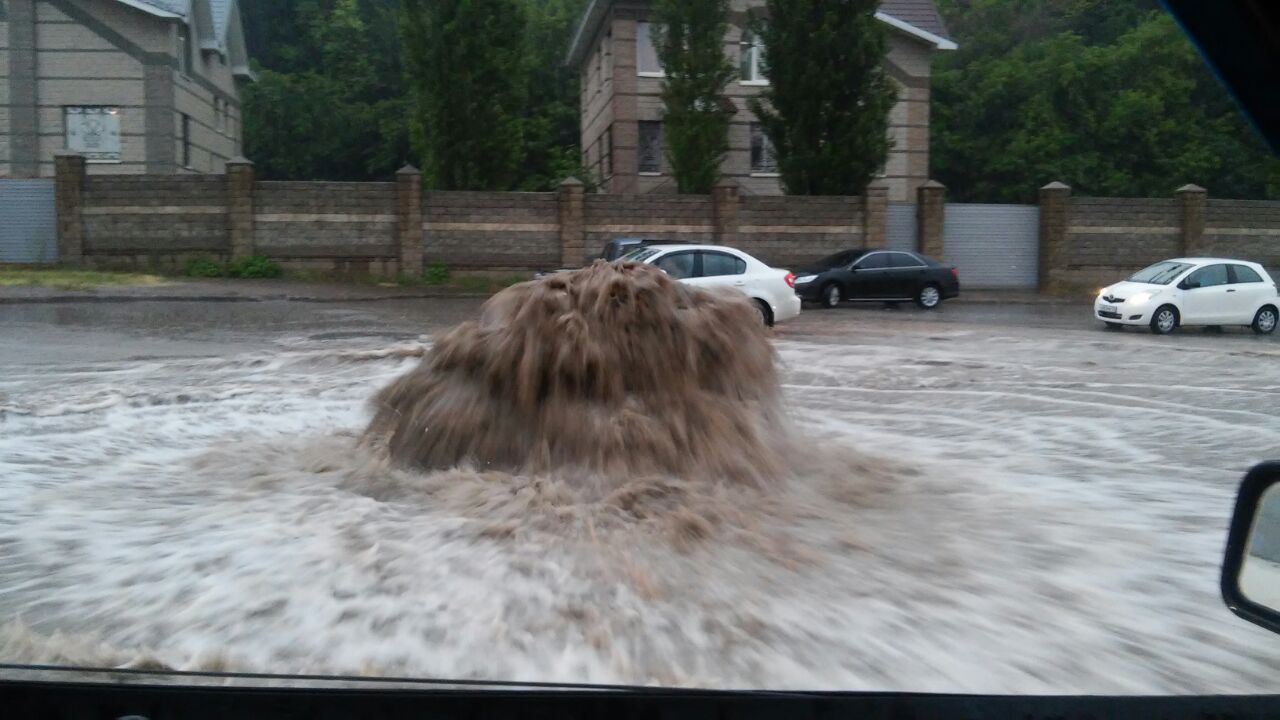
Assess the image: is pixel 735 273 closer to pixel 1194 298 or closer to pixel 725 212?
pixel 1194 298

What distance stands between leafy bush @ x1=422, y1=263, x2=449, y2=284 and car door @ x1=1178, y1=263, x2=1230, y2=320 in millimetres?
16798

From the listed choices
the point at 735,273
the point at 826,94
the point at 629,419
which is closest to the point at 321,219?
the point at 826,94

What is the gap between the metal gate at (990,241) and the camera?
1284 inches

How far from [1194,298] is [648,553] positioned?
58.2 ft

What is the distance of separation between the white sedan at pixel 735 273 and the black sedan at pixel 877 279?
718cm

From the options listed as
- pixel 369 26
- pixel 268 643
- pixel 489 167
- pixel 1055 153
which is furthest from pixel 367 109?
pixel 268 643

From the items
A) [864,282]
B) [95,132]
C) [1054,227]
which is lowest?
[864,282]

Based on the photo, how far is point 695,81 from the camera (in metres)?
32.6

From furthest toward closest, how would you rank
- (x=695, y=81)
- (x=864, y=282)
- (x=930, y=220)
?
(x=695, y=81)
(x=930, y=220)
(x=864, y=282)

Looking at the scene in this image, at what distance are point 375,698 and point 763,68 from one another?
103 feet

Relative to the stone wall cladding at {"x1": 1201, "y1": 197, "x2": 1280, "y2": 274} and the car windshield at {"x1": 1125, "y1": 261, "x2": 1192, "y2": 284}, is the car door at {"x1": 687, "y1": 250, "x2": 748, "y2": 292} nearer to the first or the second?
the car windshield at {"x1": 1125, "y1": 261, "x2": 1192, "y2": 284}

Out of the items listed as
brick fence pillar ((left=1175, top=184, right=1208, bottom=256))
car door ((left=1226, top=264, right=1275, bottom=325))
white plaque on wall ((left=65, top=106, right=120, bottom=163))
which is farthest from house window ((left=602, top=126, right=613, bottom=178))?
car door ((left=1226, top=264, right=1275, bottom=325))

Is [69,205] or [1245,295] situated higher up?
[69,205]

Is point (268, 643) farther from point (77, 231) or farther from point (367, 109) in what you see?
point (367, 109)
